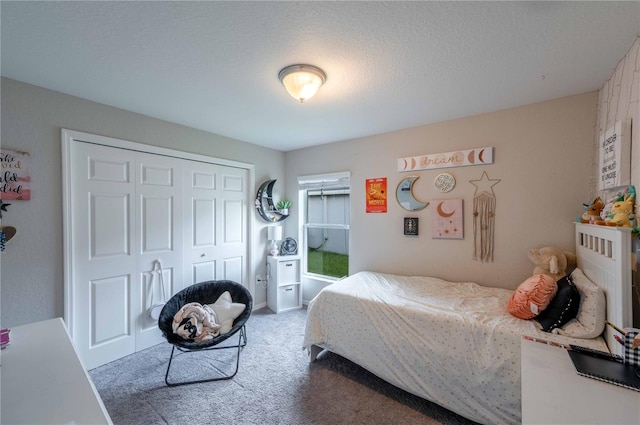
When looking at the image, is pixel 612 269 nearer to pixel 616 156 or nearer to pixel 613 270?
pixel 613 270

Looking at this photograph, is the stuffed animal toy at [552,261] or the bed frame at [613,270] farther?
the stuffed animal toy at [552,261]

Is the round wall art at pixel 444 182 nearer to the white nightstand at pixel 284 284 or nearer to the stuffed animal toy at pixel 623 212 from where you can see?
the stuffed animal toy at pixel 623 212

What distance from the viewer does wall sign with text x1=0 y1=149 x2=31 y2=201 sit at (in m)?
1.85

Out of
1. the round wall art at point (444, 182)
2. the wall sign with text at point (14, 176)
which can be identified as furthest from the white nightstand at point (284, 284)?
the wall sign with text at point (14, 176)

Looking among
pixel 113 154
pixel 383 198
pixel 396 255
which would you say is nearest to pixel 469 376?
pixel 396 255

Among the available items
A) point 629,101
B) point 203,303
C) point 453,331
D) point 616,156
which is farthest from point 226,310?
point 629,101

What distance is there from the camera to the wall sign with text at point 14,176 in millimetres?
1848

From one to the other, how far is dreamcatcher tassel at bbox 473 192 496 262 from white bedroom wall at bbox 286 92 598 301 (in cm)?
5

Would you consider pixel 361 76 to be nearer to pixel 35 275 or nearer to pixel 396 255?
pixel 396 255

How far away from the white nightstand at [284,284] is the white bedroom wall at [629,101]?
3.25m

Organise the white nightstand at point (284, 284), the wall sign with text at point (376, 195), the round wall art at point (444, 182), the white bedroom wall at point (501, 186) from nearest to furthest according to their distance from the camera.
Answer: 1. the white bedroom wall at point (501, 186)
2. the round wall art at point (444, 182)
3. the wall sign with text at point (376, 195)
4. the white nightstand at point (284, 284)

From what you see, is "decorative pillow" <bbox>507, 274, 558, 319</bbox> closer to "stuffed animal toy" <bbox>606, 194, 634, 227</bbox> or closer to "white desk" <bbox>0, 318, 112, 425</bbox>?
"stuffed animal toy" <bbox>606, 194, 634, 227</bbox>

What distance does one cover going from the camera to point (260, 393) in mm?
1991

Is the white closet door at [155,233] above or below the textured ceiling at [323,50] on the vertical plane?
below
